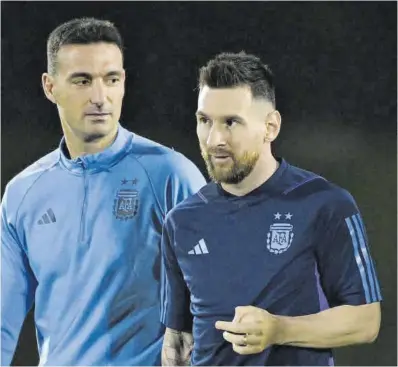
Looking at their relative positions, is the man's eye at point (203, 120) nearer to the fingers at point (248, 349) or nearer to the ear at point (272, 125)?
the ear at point (272, 125)

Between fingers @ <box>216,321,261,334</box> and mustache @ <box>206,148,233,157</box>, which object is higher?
mustache @ <box>206,148,233,157</box>

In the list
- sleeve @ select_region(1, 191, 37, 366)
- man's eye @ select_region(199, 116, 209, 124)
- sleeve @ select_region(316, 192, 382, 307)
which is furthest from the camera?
sleeve @ select_region(1, 191, 37, 366)

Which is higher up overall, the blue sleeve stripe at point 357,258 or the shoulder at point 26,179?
the shoulder at point 26,179

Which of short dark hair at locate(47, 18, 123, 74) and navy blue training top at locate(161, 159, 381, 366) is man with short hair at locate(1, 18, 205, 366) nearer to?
short dark hair at locate(47, 18, 123, 74)

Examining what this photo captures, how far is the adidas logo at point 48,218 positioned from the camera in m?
1.94

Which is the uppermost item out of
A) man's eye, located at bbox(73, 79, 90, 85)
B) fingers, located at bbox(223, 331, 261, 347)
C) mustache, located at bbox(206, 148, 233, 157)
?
man's eye, located at bbox(73, 79, 90, 85)

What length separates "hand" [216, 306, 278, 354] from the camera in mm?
1631

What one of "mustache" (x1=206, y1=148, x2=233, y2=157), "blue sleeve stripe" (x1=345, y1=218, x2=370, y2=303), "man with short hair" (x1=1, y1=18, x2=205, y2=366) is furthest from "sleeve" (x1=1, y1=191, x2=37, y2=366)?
"blue sleeve stripe" (x1=345, y1=218, x2=370, y2=303)

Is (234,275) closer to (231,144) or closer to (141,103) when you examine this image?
(231,144)

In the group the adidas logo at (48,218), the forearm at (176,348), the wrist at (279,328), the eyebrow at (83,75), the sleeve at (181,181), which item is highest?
the eyebrow at (83,75)

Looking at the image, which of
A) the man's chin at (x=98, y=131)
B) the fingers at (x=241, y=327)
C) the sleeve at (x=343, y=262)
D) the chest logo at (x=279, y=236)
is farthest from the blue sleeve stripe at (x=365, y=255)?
the man's chin at (x=98, y=131)

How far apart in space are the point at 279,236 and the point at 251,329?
0.20 metres

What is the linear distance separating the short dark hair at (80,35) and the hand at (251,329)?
0.71 m

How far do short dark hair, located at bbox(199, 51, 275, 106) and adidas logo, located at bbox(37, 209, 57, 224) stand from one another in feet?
1.60
